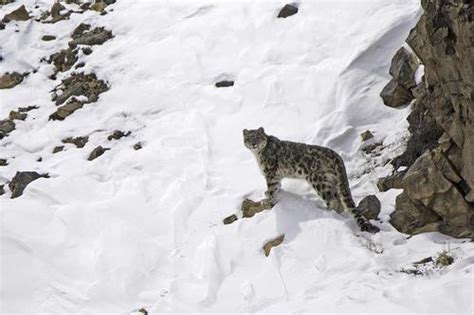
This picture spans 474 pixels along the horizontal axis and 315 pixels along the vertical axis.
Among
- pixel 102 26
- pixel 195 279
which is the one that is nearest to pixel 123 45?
pixel 102 26

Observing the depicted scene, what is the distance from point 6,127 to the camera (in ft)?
48.4

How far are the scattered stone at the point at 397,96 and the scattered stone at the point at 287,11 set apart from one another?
505 cm

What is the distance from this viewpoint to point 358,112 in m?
12.1

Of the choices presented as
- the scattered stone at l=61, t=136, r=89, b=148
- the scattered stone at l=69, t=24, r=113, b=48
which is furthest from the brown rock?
the scattered stone at l=61, t=136, r=89, b=148

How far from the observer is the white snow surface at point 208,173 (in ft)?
27.5

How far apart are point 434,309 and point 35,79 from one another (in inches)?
526

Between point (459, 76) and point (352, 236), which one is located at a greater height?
point (459, 76)

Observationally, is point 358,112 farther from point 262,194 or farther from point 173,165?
point 173,165

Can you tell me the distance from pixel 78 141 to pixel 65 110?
4.94 feet

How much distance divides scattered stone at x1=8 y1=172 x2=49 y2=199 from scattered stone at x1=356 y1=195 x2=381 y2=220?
654 cm

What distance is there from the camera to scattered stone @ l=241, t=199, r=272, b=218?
10.0 meters

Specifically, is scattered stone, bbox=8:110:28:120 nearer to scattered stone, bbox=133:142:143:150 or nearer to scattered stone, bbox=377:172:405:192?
scattered stone, bbox=133:142:143:150

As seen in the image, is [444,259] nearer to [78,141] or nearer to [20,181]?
[20,181]

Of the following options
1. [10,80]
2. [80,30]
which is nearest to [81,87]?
[10,80]
